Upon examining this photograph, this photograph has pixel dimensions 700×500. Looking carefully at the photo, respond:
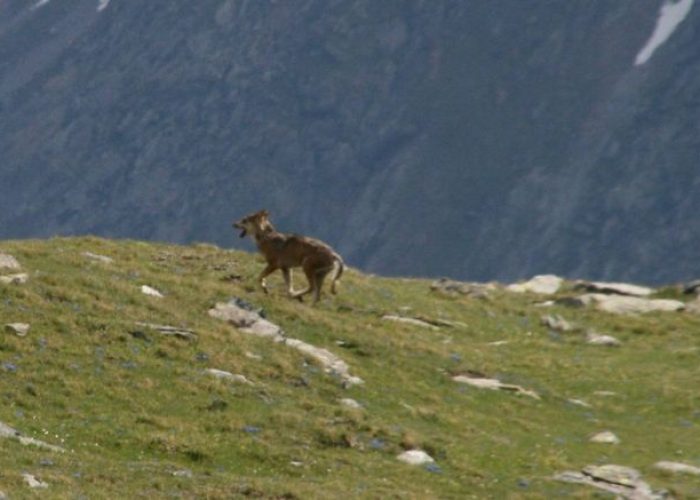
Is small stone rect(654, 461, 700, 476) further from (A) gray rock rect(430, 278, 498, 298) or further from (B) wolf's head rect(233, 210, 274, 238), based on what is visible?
(A) gray rock rect(430, 278, 498, 298)

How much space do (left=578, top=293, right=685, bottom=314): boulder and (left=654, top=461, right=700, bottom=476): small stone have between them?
2090cm

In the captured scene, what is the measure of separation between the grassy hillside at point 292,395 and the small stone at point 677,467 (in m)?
0.34

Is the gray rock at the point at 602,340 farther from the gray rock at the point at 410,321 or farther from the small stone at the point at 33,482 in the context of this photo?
the small stone at the point at 33,482

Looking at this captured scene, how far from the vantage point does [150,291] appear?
3972 centimetres

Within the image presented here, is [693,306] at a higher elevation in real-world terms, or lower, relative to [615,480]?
higher

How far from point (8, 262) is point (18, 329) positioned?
709cm

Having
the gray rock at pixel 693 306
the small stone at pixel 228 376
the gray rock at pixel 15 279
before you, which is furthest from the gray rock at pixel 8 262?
the gray rock at pixel 693 306

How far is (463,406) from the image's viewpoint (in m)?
35.7

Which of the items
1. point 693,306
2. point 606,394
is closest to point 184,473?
point 606,394

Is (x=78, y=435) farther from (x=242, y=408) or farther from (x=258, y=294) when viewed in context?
(x=258, y=294)

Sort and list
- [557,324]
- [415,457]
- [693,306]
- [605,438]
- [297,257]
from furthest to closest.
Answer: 1. [693,306]
2. [557,324]
3. [297,257]
4. [605,438]
5. [415,457]

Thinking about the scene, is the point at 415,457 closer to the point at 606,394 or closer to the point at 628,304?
the point at 606,394

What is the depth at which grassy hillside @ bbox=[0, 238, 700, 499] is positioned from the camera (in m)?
27.0

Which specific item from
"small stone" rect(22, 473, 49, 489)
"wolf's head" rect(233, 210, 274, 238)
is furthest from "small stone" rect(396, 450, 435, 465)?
"wolf's head" rect(233, 210, 274, 238)
